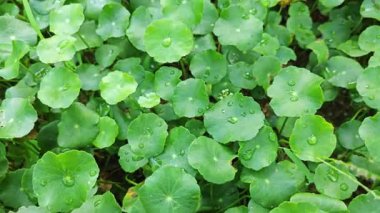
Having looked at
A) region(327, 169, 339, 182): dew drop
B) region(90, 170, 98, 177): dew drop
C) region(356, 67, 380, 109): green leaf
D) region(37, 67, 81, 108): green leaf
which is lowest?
region(90, 170, 98, 177): dew drop

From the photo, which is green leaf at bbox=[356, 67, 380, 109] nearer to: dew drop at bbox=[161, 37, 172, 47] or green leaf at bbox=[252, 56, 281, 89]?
green leaf at bbox=[252, 56, 281, 89]

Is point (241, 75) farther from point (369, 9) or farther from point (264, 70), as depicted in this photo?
point (369, 9)

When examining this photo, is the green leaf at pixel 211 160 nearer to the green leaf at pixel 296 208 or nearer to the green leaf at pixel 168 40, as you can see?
the green leaf at pixel 296 208

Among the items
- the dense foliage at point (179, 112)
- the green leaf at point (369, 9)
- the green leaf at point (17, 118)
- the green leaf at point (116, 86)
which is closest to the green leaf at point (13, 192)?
the dense foliage at point (179, 112)

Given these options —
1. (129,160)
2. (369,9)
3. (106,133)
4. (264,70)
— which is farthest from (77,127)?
(369,9)

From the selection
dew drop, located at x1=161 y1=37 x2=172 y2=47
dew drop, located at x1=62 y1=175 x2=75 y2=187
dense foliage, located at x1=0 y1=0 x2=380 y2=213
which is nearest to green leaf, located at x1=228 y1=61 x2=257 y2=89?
dense foliage, located at x1=0 y1=0 x2=380 y2=213

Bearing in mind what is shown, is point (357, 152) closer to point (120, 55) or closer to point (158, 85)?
point (158, 85)
